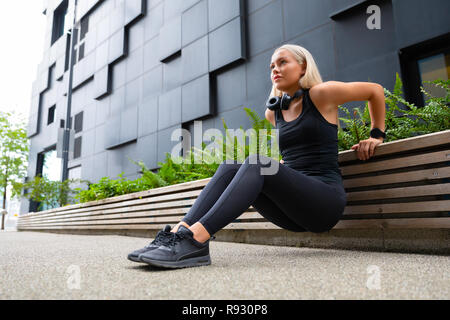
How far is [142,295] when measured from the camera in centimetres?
110

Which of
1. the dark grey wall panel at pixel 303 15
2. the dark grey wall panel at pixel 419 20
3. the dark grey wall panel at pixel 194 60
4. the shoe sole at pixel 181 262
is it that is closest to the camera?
the shoe sole at pixel 181 262

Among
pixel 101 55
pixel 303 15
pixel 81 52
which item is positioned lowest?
pixel 303 15

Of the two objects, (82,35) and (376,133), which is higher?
(82,35)

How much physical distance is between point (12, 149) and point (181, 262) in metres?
18.4

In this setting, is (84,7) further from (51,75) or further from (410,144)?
(410,144)

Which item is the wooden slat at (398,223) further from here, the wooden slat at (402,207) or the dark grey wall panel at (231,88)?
the dark grey wall panel at (231,88)

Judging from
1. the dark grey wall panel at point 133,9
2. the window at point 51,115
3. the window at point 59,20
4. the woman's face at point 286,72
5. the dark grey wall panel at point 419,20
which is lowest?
the woman's face at point 286,72

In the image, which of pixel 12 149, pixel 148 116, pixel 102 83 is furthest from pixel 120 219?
pixel 12 149

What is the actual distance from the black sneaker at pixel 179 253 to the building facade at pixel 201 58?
382 centimetres

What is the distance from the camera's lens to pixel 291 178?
1675 millimetres

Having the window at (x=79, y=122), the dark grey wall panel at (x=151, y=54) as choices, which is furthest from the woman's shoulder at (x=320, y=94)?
the window at (x=79, y=122)

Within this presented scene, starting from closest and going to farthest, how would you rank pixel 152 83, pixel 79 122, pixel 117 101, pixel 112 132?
pixel 152 83, pixel 112 132, pixel 117 101, pixel 79 122

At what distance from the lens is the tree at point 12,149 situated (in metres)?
16.0
